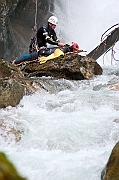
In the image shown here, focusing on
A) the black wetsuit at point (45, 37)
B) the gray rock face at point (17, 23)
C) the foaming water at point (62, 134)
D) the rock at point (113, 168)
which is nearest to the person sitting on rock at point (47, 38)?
the black wetsuit at point (45, 37)

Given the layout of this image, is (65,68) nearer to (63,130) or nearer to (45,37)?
(45,37)

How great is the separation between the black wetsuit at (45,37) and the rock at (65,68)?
0.71 meters

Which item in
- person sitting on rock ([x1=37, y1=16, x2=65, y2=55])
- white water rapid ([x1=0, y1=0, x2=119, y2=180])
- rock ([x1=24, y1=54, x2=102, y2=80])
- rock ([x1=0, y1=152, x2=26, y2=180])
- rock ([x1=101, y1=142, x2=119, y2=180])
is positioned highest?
rock ([x1=0, y1=152, x2=26, y2=180])

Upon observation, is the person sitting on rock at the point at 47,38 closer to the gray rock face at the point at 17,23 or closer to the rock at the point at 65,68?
the rock at the point at 65,68

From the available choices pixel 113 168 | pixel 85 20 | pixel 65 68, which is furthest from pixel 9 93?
pixel 85 20

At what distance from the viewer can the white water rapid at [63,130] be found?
328 centimetres

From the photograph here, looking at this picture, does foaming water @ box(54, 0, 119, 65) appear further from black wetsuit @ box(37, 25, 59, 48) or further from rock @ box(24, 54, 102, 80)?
rock @ box(24, 54, 102, 80)

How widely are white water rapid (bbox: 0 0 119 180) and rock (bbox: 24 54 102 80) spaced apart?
667mm

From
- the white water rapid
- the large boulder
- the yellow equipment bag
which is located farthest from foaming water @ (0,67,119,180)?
the yellow equipment bag

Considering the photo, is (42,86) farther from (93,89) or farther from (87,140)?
(87,140)

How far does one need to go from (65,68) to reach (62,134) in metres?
4.43

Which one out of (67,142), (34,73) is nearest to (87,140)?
(67,142)

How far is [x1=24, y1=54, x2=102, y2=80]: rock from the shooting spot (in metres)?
8.45

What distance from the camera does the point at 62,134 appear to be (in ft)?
13.9
